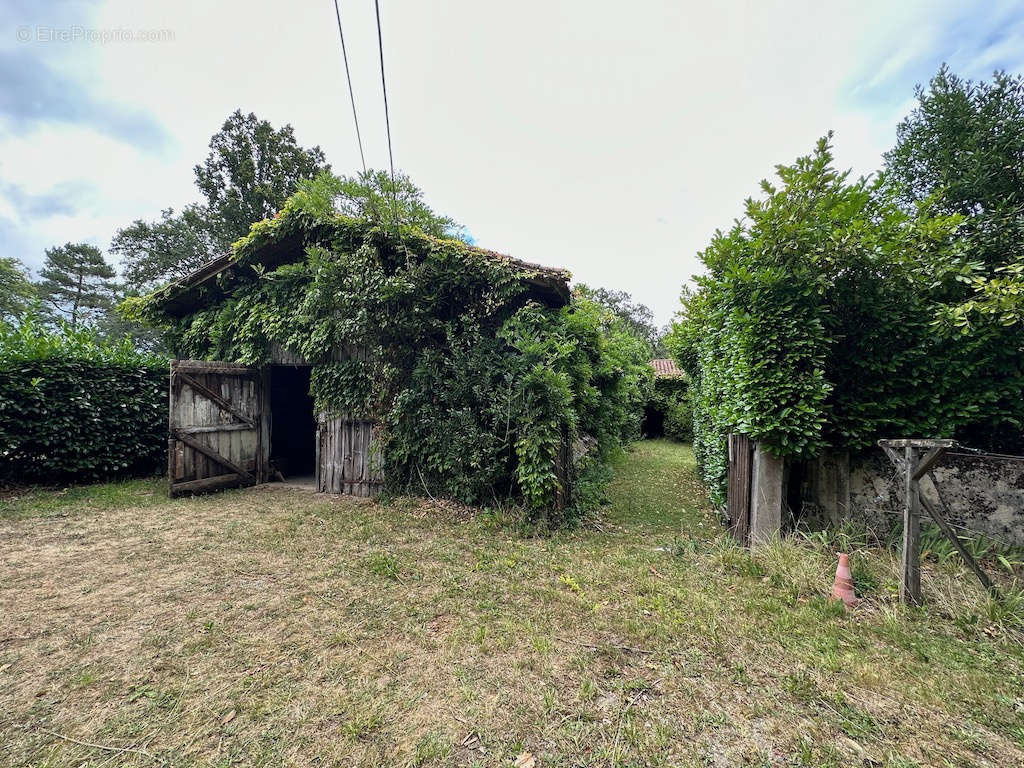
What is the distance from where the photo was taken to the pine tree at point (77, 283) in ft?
77.9

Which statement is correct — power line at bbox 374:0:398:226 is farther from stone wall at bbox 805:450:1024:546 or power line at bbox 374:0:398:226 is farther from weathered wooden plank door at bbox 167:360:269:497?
stone wall at bbox 805:450:1024:546

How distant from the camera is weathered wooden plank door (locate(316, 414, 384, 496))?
20.6 feet

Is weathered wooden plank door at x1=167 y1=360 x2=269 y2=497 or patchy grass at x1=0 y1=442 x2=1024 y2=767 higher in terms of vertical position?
weathered wooden plank door at x1=167 y1=360 x2=269 y2=497

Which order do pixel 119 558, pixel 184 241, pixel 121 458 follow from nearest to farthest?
pixel 119 558, pixel 121 458, pixel 184 241

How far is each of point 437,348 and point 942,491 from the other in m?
5.81

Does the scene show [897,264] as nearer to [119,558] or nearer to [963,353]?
[963,353]

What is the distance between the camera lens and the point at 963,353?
3.49 m

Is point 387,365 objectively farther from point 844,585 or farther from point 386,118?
point 844,585

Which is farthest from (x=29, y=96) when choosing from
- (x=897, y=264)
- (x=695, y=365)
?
(x=695, y=365)

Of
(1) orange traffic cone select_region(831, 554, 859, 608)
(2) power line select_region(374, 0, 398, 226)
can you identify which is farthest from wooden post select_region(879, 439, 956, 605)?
(2) power line select_region(374, 0, 398, 226)

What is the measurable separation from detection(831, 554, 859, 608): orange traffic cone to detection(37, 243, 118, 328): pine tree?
118 ft

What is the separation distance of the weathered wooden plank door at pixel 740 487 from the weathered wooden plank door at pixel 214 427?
7.90m

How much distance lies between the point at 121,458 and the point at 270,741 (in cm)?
775

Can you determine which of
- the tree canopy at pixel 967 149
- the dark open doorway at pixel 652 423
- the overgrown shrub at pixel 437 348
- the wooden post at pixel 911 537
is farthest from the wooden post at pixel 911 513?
the dark open doorway at pixel 652 423
